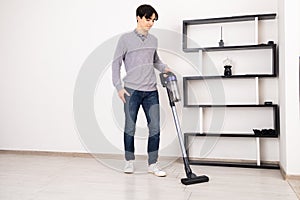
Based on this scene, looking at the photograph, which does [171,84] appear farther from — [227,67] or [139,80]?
[227,67]

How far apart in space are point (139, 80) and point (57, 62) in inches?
46.3

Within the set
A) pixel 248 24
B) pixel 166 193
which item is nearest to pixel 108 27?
pixel 248 24

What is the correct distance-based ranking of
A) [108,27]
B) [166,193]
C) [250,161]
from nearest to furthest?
[166,193] < [250,161] < [108,27]

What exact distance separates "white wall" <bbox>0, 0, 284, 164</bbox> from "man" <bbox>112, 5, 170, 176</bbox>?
431 millimetres

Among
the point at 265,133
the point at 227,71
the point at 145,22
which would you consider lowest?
the point at 265,133

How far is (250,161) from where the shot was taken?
264 cm

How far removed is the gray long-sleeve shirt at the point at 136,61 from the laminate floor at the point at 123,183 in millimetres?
669

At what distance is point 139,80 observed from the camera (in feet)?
7.73

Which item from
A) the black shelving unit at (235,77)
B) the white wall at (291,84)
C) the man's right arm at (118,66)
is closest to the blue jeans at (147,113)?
the man's right arm at (118,66)

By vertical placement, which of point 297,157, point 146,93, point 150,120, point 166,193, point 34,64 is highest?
point 34,64

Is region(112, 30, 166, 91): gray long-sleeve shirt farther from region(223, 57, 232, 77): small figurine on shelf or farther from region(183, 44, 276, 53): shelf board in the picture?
region(223, 57, 232, 77): small figurine on shelf

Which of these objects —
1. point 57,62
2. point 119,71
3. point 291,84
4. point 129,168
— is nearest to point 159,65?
point 119,71

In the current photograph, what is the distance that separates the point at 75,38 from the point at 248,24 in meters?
1.59

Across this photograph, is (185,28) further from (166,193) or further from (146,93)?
(166,193)
